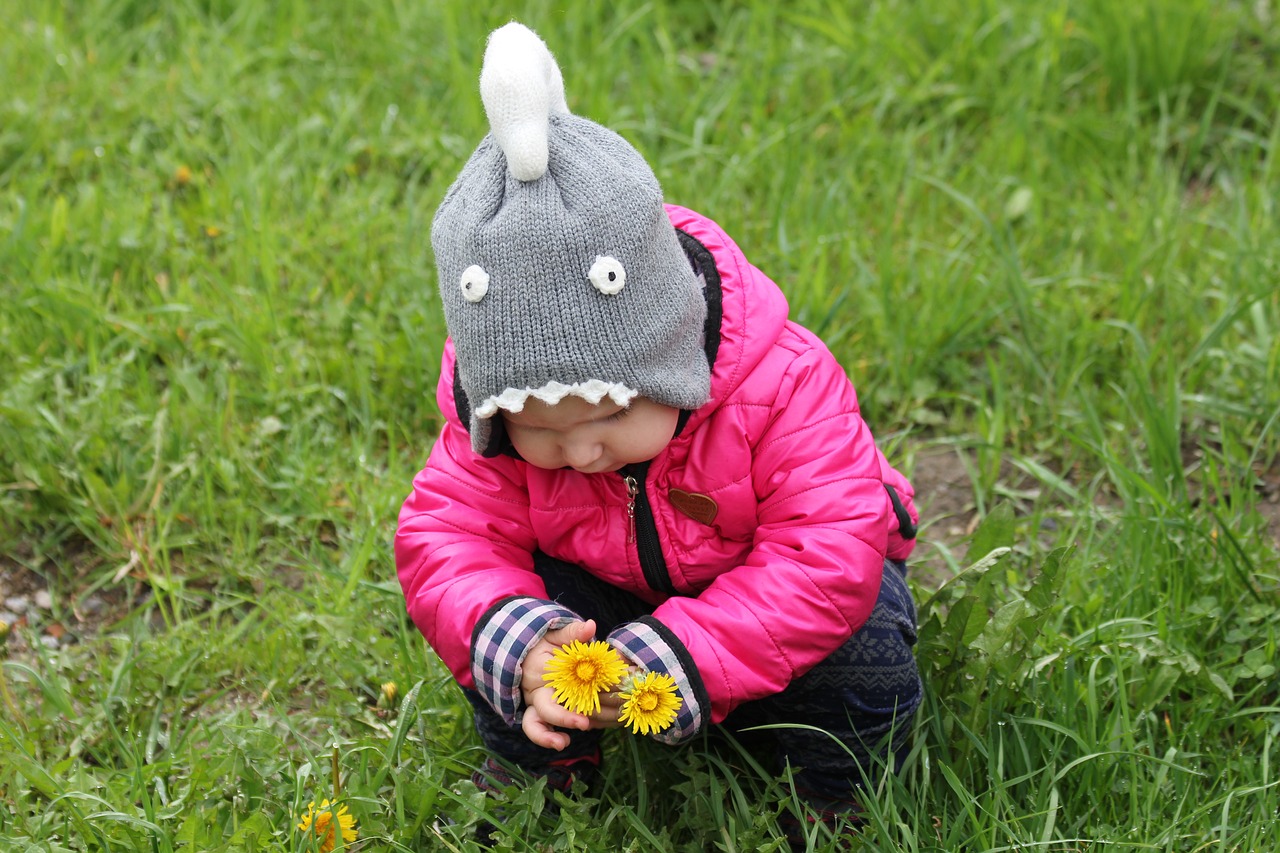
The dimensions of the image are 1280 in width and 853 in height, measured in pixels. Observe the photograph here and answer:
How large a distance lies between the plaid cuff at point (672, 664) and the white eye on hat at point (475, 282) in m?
0.50

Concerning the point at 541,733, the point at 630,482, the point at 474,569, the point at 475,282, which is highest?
the point at 475,282

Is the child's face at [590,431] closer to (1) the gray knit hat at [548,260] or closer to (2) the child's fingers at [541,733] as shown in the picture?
(1) the gray knit hat at [548,260]

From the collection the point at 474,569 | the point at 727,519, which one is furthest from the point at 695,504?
the point at 474,569

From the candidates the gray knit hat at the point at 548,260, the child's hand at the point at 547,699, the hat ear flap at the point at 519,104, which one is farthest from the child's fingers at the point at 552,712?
the hat ear flap at the point at 519,104

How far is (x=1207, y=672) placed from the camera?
2.16 metres

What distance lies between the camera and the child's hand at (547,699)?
5.96 feet

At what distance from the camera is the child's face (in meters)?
1.78

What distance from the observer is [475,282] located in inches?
66.3

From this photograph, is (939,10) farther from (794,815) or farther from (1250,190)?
(794,815)

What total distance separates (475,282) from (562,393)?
0.56 feet

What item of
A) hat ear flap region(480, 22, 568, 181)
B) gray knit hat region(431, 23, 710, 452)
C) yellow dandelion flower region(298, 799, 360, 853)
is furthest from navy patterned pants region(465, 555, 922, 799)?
hat ear flap region(480, 22, 568, 181)

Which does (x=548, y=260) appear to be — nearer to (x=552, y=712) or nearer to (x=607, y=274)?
(x=607, y=274)

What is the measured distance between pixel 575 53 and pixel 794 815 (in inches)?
94.7

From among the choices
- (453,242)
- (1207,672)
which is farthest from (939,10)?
(453,242)
